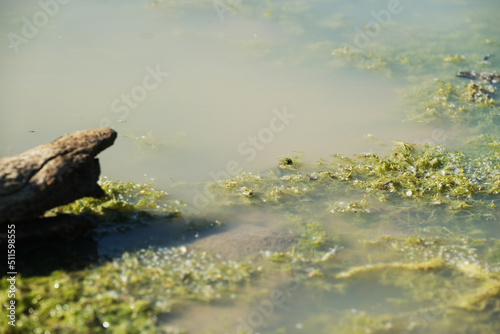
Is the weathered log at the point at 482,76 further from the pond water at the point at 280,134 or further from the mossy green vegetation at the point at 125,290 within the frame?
the mossy green vegetation at the point at 125,290

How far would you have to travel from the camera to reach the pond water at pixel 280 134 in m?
3.79

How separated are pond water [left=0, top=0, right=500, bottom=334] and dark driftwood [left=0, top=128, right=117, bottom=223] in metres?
0.51

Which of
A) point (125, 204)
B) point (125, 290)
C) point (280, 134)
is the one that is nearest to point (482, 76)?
point (280, 134)

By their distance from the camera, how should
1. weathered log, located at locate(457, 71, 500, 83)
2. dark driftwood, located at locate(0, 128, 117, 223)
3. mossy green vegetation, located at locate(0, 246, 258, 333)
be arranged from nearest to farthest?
mossy green vegetation, located at locate(0, 246, 258, 333) → dark driftwood, located at locate(0, 128, 117, 223) → weathered log, located at locate(457, 71, 500, 83)

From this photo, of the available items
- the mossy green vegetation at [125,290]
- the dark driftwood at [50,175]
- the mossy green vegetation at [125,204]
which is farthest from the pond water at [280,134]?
the dark driftwood at [50,175]

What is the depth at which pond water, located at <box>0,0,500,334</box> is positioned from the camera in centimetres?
379

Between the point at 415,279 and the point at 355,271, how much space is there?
1.52 ft

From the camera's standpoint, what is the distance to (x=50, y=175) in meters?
3.74

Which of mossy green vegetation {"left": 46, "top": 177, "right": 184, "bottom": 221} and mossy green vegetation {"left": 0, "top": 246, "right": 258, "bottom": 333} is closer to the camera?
mossy green vegetation {"left": 0, "top": 246, "right": 258, "bottom": 333}

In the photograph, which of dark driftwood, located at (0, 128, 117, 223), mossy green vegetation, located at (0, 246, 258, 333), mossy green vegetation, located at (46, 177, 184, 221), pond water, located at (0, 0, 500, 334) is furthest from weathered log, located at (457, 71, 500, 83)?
dark driftwood, located at (0, 128, 117, 223)

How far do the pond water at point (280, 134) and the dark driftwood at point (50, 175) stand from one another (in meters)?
0.51

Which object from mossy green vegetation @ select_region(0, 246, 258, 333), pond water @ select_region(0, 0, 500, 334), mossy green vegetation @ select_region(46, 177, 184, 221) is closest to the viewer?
mossy green vegetation @ select_region(0, 246, 258, 333)

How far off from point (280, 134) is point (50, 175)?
9.81 feet

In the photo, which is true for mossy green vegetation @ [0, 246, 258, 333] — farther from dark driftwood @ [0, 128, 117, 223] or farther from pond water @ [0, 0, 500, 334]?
dark driftwood @ [0, 128, 117, 223]
